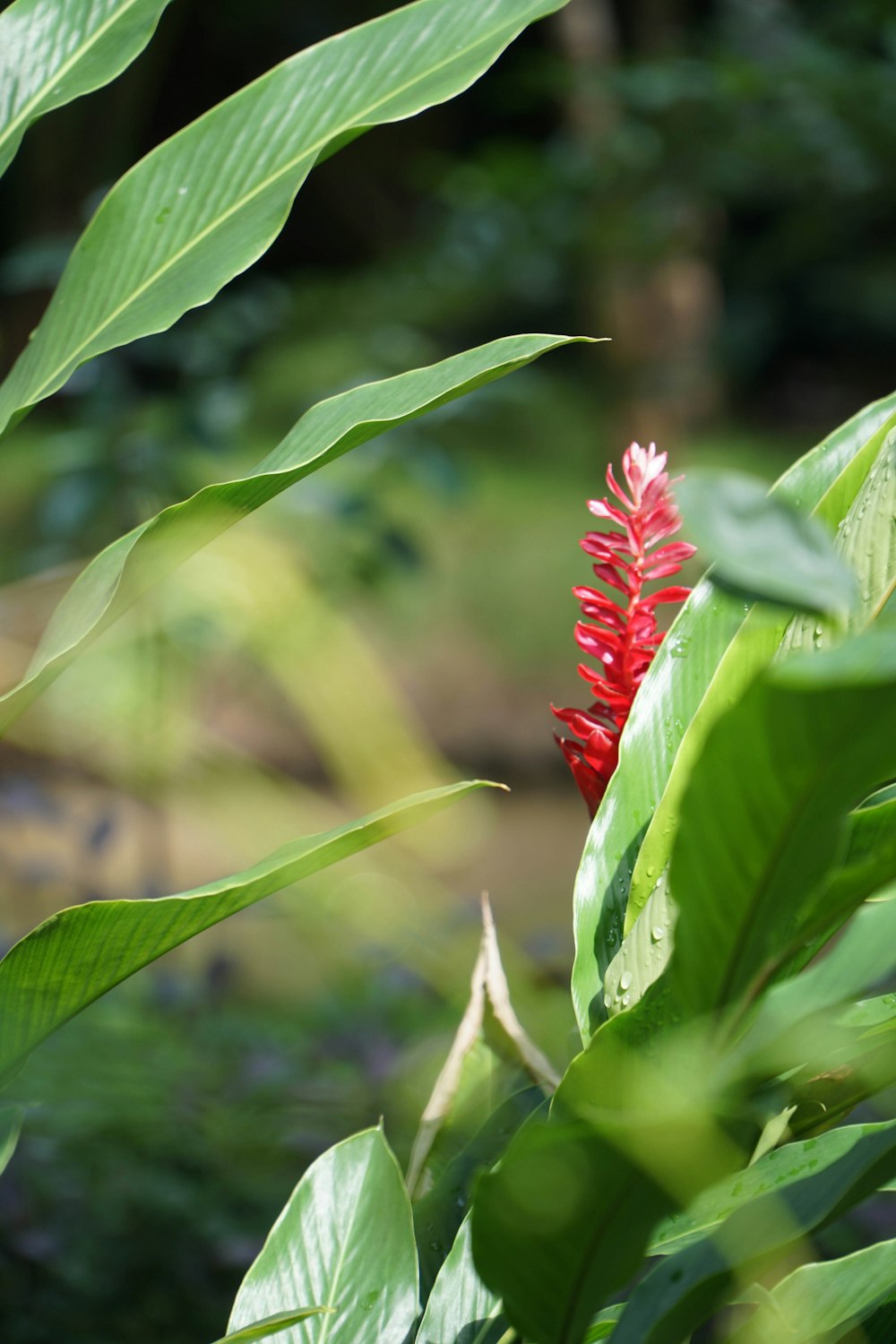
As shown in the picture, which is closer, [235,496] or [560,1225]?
[560,1225]

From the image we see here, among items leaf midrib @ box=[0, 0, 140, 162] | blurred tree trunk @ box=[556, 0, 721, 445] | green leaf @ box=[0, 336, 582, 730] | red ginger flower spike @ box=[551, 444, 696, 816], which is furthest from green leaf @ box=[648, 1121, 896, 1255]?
blurred tree trunk @ box=[556, 0, 721, 445]

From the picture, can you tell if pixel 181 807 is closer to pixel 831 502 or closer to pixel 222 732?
pixel 222 732

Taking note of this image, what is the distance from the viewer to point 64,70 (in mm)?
573

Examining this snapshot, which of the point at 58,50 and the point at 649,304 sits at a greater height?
the point at 58,50

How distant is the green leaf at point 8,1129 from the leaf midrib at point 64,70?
0.42 meters

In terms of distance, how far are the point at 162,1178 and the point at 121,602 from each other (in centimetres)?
81

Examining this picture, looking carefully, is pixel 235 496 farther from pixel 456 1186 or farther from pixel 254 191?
pixel 456 1186

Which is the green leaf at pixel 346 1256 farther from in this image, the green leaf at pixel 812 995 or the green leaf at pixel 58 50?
the green leaf at pixel 58 50

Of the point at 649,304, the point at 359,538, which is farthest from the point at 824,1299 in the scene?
the point at 649,304

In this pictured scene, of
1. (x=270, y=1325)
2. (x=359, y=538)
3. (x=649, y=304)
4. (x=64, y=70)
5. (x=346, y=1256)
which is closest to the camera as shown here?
(x=270, y=1325)

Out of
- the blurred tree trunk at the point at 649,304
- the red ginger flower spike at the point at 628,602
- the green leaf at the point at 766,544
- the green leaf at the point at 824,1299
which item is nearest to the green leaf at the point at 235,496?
the red ginger flower spike at the point at 628,602

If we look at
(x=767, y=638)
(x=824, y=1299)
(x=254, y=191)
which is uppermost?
(x=254, y=191)

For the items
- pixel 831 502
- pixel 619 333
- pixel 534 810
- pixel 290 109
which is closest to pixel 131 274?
pixel 290 109

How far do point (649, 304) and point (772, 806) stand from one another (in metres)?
4.44
